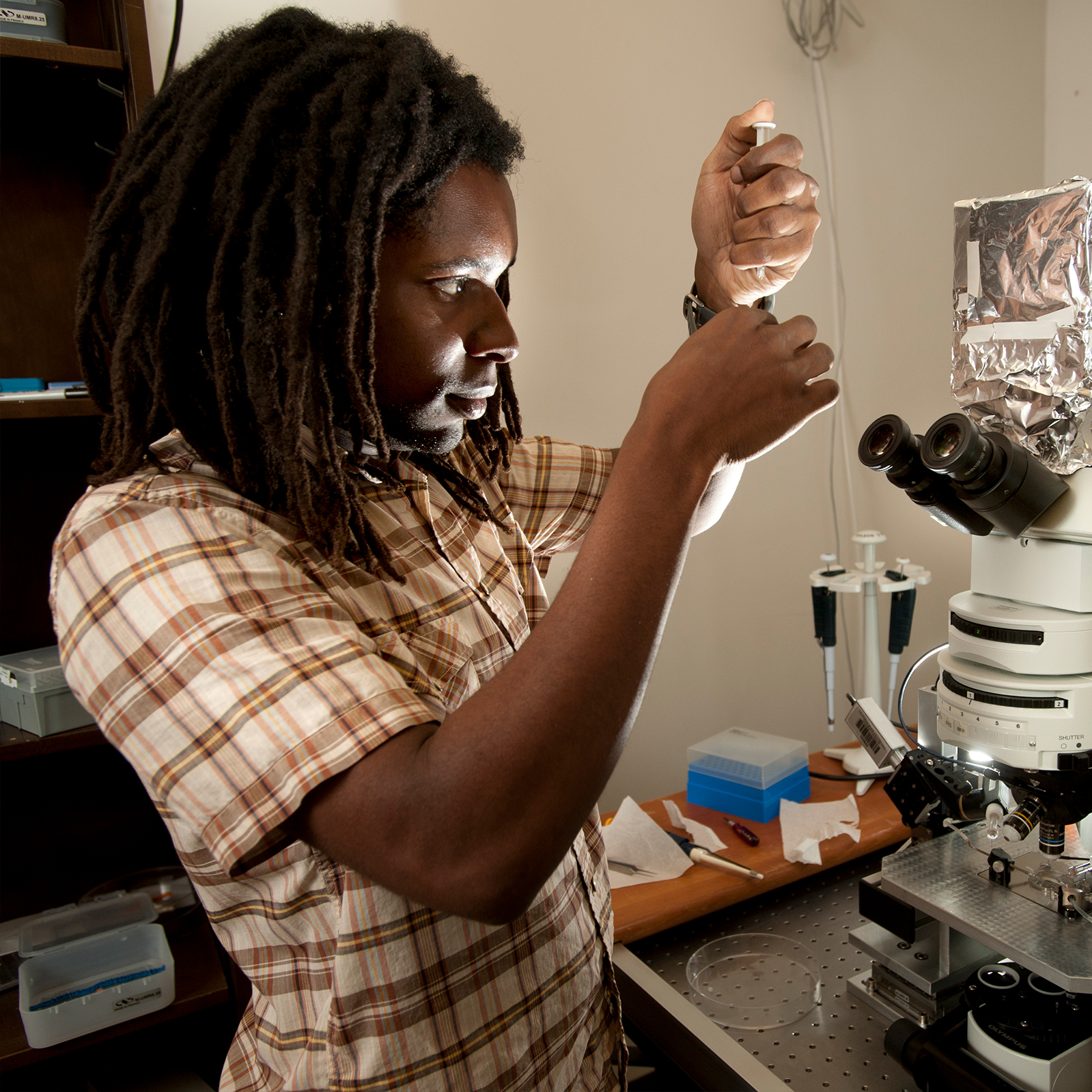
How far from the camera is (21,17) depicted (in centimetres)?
113

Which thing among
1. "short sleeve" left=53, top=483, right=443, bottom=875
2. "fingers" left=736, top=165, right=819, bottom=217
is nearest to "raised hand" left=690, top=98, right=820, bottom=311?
"fingers" left=736, top=165, right=819, bottom=217

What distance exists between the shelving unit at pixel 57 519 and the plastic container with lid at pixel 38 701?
0.02 metres

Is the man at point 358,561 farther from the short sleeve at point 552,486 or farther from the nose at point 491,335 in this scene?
the short sleeve at point 552,486

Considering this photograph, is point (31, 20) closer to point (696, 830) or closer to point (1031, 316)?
point (1031, 316)

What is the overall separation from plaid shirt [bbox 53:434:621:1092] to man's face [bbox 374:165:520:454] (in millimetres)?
111

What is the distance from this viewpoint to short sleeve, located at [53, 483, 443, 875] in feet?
1.57

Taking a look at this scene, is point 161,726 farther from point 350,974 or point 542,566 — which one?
point 542,566

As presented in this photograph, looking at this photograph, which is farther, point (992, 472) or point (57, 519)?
point (57, 519)

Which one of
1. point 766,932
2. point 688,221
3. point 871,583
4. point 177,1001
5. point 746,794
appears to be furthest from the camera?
point 688,221

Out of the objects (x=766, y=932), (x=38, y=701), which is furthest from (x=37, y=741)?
(x=766, y=932)

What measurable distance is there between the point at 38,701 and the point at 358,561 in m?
0.77

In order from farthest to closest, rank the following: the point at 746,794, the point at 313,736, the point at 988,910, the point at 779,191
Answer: the point at 746,794
the point at 988,910
the point at 779,191
the point at 313,736

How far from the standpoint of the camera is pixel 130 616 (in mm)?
505

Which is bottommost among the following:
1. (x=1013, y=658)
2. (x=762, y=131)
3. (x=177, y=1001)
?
(x=177, y=1001)
